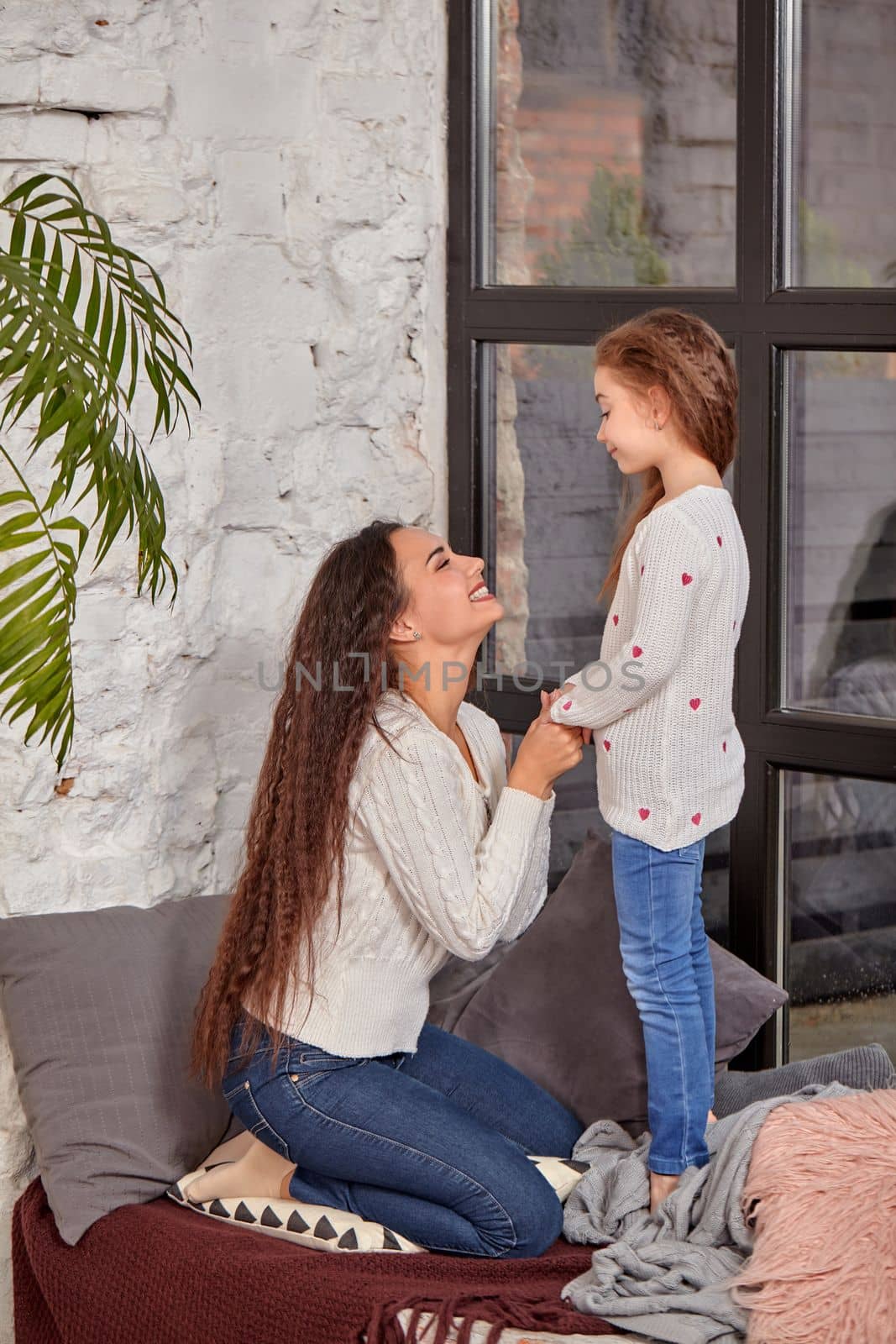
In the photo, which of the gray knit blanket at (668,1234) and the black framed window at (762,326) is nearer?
the gray knit blanket at (668,1234)

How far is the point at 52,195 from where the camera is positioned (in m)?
2.13

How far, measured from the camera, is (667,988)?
213 cm

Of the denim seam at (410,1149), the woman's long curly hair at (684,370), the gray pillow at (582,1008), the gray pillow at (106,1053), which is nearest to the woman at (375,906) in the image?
the denim seam at (410,1149)

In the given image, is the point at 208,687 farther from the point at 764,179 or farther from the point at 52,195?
the point at 764,179

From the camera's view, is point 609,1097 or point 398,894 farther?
point 609,1097

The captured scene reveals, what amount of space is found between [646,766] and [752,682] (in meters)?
0.48

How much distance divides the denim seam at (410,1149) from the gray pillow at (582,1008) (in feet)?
1.21

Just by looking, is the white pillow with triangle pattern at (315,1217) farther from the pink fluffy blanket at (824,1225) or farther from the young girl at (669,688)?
the pink fluffy blanket at (824,1225)

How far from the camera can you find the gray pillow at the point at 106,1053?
223 cm

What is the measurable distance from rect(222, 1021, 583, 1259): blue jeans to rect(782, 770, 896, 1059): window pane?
2.21 ft

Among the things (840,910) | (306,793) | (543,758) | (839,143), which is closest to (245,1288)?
(306,793)

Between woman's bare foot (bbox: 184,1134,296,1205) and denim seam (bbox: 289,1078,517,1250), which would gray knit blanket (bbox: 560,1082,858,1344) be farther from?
woman's bare foot (bbox: 184,1134,296,1205)

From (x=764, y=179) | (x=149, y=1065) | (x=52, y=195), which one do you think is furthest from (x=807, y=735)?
(x=52, y=195)

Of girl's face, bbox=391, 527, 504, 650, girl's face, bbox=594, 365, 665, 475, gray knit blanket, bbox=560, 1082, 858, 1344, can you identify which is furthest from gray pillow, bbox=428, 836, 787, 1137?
girl's face, bbox=594, 365, 665, 475
